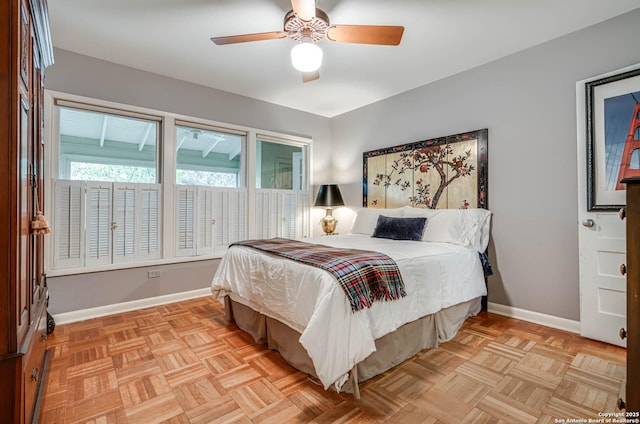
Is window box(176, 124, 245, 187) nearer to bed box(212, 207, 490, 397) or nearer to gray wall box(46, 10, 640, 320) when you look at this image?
gray wall box(46, 10, 640, 320)

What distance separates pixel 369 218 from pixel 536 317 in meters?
1.92

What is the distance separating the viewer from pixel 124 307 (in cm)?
312

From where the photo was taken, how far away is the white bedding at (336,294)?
1.59 metres

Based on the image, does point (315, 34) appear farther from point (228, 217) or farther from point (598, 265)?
point (598, 265)

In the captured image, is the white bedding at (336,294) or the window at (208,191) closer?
the white bedding at (336,294)

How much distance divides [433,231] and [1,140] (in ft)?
9.88

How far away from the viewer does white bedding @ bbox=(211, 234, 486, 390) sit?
5.21 ft

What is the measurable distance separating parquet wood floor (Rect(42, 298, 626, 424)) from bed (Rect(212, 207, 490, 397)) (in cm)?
13

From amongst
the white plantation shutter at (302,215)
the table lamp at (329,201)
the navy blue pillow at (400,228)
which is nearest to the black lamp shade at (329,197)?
the table lamp at (329,201)

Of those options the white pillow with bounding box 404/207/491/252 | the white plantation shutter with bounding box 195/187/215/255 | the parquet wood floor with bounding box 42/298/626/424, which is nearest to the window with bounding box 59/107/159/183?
the white plantation shutter with bounding box 195/187/215/255

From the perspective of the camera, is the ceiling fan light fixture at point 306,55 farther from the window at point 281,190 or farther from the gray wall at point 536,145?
the window at point 281,190

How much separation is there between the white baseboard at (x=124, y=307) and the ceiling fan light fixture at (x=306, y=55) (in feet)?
9.30

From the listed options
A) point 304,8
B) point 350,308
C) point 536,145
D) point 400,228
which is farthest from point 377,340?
point 536,145

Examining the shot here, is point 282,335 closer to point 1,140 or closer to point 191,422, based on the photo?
point 191,422
